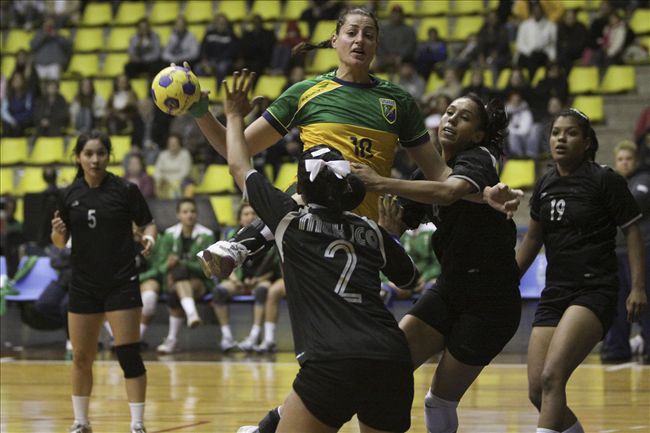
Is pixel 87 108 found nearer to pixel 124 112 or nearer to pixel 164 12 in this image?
pixel 124 112

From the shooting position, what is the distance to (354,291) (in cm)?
425

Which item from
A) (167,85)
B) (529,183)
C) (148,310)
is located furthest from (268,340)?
(167,85)

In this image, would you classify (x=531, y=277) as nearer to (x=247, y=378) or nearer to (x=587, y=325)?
(x=247, y=378)

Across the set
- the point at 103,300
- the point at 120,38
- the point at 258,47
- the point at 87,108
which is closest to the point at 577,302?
the point at 103,300

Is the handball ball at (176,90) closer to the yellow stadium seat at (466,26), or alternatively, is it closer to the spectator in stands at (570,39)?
the spectator in stands at (570,39)

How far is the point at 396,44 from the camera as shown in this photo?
17156mm

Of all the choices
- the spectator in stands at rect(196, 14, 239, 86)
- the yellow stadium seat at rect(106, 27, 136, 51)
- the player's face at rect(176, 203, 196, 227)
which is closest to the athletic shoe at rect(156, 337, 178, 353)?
the player's face at rect(176, 203, 196, 227)

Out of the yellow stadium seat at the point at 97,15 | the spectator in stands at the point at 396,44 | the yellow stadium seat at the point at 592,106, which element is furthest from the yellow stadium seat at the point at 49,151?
the yellow stadium seat at the point at 592,106

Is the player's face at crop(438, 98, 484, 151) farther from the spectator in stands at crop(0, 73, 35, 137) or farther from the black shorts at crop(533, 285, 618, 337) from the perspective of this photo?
the spectator in stands at crop(0, 73, 35, 137)

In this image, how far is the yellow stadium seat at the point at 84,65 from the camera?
1975cm

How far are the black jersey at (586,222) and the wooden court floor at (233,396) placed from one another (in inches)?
84.4

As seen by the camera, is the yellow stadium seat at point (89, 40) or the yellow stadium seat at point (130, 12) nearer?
the yellow stadium seat at point (89, 40)

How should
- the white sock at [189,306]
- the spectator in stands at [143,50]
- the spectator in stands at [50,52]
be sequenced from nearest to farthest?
the white sock at [189,306] → the spectator in stands at [143,50] → the spectator in stands at [50,52]

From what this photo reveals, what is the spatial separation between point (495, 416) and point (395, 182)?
4127 mm
